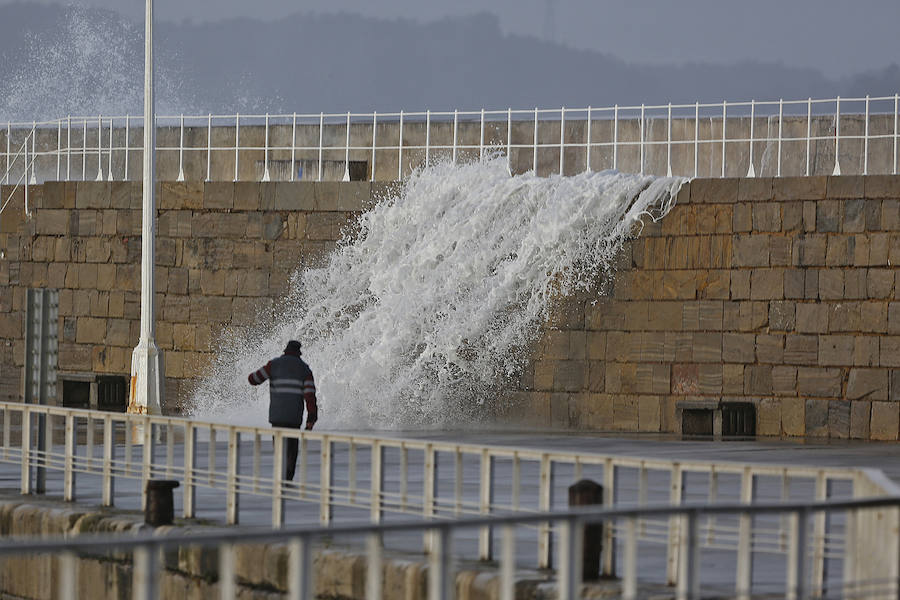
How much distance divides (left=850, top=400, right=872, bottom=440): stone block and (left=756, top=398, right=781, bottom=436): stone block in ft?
3.20

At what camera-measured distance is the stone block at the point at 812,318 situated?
2227cm

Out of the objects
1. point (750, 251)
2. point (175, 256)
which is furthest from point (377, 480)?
point (175, 256)

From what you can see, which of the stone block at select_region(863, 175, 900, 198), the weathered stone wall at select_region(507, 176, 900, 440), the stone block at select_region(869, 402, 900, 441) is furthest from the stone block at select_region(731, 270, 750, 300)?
the stone block at select_region(869, 402, 900, 441)

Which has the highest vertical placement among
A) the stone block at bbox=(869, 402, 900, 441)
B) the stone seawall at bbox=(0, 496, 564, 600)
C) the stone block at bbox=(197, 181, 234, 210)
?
the stone block at bbox=(197, 181, 234, 210)

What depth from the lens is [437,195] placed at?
27766 millimetres

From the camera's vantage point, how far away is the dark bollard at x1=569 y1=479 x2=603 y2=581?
10.0 meters

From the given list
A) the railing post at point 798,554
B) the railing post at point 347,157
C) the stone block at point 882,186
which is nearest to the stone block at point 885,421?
the stone block at point 882,186

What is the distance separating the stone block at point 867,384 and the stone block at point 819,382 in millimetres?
160

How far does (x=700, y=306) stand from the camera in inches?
915

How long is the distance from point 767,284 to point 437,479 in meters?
9.32

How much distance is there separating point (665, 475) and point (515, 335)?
26.5 ft

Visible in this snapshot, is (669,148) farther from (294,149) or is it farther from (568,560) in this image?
(568,560)

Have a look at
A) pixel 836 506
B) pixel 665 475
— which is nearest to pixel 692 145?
pixel 665 475

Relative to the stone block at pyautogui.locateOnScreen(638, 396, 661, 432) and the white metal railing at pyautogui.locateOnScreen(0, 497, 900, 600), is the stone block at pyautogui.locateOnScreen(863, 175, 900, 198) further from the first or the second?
the white metal railing at pyautogui.locateOnScreen(0, 497, 900, 600)
